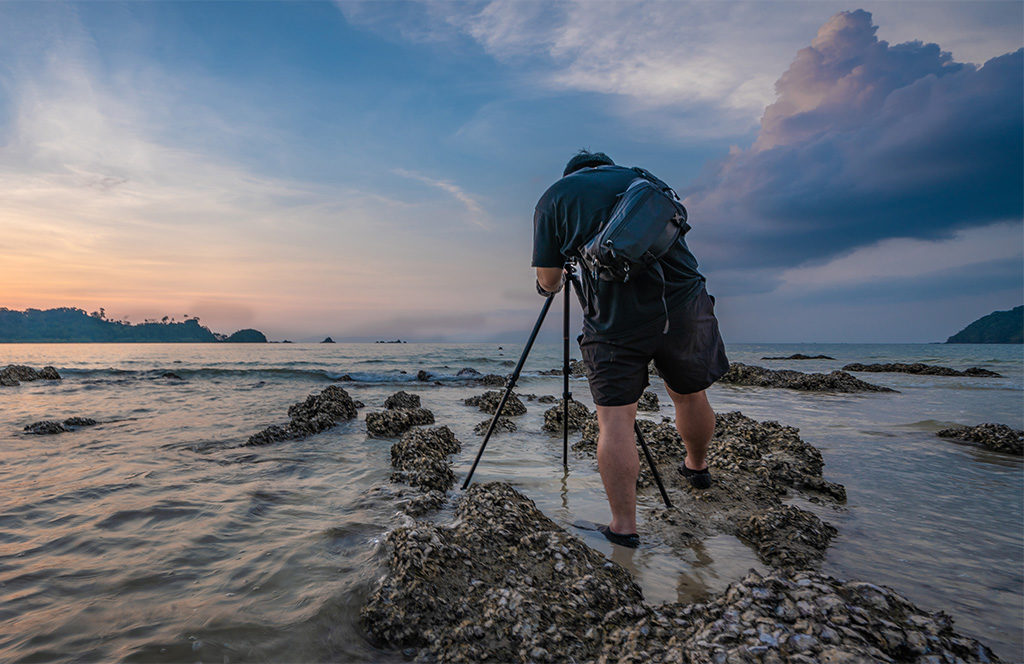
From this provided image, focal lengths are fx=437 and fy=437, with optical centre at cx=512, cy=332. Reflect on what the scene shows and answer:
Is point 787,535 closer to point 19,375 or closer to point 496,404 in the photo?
point 496,404

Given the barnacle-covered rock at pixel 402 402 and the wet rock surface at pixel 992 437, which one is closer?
the wet rock surface at pixel 992 437

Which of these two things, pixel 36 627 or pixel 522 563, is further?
pixel 522 563

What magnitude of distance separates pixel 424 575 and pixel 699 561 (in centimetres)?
175

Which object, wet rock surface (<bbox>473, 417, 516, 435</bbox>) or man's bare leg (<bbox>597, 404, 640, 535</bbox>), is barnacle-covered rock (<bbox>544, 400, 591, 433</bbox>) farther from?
man's bare leg (<bbox>597, 404, 640, 535</bbox>)

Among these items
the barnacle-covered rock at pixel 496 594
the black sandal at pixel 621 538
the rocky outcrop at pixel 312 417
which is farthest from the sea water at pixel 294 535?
the rocky outcrop at pixel 312 417

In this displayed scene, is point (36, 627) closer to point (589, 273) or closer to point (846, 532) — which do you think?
point (589, 273)

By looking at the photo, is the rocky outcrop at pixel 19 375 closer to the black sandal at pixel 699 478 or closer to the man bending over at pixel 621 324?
the man bending over at pixel 621 324

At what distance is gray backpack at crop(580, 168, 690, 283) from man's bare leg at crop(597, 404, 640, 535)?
940 mm

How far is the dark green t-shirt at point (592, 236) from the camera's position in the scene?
2.96m

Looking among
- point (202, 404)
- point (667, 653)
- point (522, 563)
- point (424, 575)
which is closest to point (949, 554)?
point (667, 653)

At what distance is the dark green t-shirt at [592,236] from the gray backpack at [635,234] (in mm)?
100

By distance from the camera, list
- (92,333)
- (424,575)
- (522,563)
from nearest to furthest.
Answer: (424,575)
(522,563)
(92,333)

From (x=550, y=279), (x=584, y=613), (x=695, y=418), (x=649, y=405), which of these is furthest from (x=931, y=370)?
(x=584, y=613)

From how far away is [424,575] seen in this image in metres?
2.39
